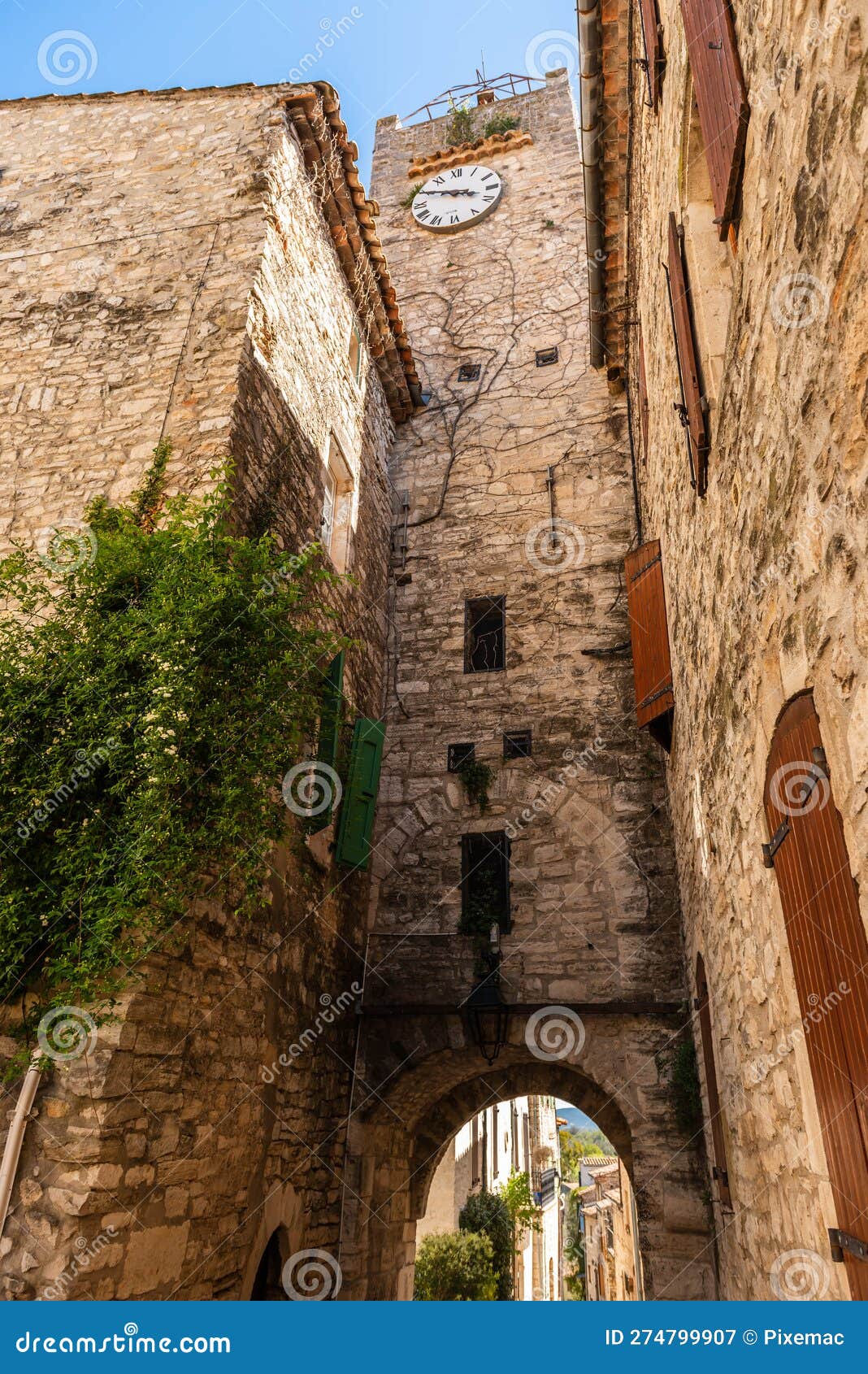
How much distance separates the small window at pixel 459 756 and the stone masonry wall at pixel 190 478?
0.89 m

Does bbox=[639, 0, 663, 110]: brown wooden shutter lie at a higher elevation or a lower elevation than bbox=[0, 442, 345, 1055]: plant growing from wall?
higher

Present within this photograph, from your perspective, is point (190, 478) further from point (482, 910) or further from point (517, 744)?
point (482, 910)

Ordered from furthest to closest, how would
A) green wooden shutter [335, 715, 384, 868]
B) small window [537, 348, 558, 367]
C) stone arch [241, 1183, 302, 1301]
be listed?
small window [537, 348, 558, 367], green wooden shutter [335, 715, 384, 868], stone arch [241, 1183, 302, 1301]

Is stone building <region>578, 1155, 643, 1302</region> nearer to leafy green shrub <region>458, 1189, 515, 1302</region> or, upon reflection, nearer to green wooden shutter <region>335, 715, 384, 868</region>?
leafy green shrub <region>458, 1189, 515, 1302</region>

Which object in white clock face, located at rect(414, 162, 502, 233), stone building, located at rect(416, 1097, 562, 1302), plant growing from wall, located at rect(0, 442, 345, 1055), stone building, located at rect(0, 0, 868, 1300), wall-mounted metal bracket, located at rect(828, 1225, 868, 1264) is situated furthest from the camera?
stone building, located at rect(416, 1097, 562, 1302)

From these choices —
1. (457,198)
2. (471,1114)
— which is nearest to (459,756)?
(471,1114)

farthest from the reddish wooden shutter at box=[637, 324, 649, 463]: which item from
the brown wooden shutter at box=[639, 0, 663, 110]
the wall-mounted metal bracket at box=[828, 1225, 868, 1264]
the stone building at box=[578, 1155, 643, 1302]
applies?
the stone building at box=[578, 1155, 643, 1302]

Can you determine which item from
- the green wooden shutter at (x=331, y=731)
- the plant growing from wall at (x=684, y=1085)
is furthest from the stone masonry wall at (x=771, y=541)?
the green wooden shutter at (x=331, y=731)

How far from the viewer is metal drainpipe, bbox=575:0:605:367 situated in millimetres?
6582

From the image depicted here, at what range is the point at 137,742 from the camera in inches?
158

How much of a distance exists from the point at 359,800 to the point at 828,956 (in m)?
5.10

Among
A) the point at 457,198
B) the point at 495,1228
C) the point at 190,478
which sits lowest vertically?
the point at 495,1228

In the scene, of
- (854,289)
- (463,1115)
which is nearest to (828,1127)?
(854,289)

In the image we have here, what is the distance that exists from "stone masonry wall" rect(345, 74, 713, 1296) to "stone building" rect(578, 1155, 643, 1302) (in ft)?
14.3
